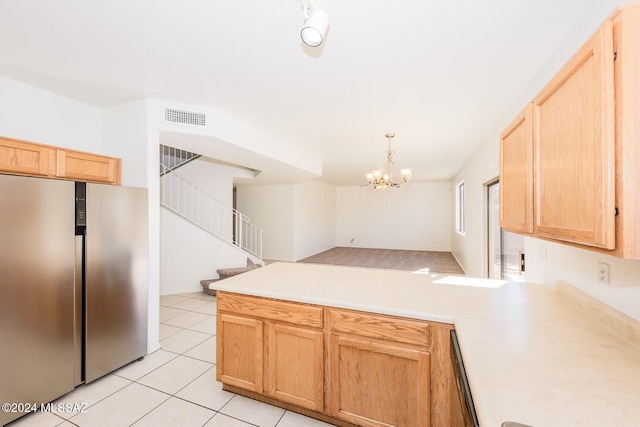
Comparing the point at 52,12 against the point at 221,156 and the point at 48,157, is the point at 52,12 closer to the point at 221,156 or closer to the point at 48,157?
the point at 48,157

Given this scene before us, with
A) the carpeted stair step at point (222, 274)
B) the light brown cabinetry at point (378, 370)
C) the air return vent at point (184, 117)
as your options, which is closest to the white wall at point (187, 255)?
the carpeted stair step at point (222, 274)

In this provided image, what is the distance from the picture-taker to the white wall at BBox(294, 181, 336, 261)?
759cm

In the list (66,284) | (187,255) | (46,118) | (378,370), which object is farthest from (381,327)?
(187,255)

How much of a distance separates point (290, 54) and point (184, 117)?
149 cm

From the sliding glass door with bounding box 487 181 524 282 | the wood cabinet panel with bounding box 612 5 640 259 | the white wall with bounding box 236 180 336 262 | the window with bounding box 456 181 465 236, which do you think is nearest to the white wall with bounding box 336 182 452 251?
the window with bounding box 456 181 465 236

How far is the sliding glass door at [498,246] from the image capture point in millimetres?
2970

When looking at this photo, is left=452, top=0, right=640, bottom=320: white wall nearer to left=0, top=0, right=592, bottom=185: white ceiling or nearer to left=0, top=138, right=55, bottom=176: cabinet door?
left=0, top=0, right=592, bottom=185: white ceiling

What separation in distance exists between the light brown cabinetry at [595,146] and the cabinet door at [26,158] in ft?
10.5

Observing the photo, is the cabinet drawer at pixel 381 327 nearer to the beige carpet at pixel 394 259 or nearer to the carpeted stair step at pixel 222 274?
the carpeted stair step at pixel 222 274

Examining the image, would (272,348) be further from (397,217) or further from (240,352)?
(397,217)

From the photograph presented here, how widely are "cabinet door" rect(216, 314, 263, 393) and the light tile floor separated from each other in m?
0.17

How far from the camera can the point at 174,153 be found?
5176 millimetres

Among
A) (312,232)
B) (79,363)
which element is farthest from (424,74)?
(312,232)

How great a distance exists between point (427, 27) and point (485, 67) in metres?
0.81
